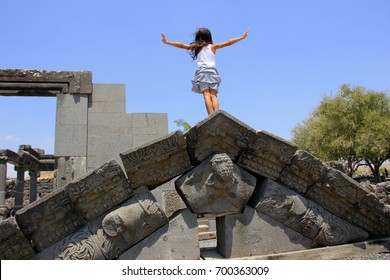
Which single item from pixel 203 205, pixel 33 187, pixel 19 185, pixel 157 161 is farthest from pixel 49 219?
pixel 33 187

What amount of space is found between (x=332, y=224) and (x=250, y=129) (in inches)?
60.6

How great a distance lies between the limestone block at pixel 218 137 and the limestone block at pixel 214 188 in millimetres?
125

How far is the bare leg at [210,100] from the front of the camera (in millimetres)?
5398

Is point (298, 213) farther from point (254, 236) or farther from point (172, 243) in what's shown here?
point (172, 243)

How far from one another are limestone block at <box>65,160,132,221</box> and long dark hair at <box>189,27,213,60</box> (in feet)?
8.95

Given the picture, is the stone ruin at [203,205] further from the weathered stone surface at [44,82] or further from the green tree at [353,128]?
the green tree at [353,128]

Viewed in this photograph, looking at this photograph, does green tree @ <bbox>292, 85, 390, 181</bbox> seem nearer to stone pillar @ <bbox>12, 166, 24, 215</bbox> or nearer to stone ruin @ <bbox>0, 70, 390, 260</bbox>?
stone pillar @ <bbox>12, 166, 24, 215</bbox>

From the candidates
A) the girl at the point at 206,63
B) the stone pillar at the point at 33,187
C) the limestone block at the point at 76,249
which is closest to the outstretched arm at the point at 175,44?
the girl at the point at 206,63

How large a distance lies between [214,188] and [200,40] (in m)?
2.76

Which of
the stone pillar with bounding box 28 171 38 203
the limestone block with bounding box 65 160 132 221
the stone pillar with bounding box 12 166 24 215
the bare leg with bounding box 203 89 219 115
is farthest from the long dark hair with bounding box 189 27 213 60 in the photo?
the stone pillar with bounding box 28 171 38 203

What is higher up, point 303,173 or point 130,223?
point 303,173

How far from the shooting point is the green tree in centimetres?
2708

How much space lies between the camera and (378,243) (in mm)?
4355

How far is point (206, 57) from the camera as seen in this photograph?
220 inches
